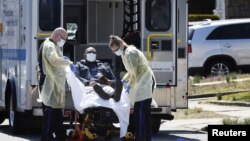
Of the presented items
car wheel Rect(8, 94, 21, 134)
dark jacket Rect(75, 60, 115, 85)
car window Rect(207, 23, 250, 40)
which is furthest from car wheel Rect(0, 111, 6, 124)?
car window Rect(207, 23, 250, 40)

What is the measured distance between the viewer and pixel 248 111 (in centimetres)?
1880

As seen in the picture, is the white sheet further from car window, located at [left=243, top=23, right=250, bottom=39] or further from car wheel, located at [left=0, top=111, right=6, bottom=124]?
car window, located at [left=243, top=23, right=250, bottom=39]

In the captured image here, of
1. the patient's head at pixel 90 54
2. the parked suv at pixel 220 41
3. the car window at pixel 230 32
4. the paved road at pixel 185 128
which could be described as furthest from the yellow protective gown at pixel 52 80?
the car window at pixel 230 32

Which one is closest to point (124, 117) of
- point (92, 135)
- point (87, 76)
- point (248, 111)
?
point (92, 135)

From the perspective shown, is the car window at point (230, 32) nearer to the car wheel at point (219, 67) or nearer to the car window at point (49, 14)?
the car wheel at point (219, 67)

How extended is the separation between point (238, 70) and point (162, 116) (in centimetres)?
935

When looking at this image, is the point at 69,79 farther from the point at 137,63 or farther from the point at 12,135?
the point at 12,135

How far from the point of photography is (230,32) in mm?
24484

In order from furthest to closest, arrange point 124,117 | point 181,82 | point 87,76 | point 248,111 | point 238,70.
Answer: point 238,70
point 248,111
point 181,82
point 87,76
point 124,117

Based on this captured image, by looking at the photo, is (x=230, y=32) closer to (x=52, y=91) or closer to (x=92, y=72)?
(x=92, y=72)

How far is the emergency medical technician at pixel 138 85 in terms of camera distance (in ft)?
42.2

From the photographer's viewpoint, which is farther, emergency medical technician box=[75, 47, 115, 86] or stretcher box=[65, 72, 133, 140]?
emergency medical technician box=[75, 47, 115, 86]

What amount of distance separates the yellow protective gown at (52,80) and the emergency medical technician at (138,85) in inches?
34.2

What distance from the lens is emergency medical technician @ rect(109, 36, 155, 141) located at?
1287 centimetres
